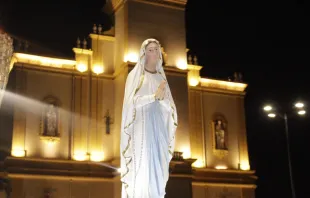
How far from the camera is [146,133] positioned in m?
7.95

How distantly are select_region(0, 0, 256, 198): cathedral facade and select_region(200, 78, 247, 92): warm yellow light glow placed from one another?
9 centimetres

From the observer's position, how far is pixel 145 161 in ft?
25.8

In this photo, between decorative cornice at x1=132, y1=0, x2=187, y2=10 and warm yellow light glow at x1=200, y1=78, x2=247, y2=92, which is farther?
warm yellow light glow at x1=200, y1=78, x2=247, y2=92

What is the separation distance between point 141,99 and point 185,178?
2067 centimetres

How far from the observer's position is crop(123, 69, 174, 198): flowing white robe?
25.7 ft

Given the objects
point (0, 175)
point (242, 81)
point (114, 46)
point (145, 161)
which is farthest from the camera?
point (242, 81)

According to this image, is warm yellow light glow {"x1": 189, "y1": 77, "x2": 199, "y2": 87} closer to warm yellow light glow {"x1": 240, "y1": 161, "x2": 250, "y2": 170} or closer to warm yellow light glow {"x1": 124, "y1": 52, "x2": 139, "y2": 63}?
warm yellow light glow {"x1": 124, "y1": 52, "x2": 139, "y2": 63}

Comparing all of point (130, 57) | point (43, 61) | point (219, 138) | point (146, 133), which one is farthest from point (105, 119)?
point (146, 133)

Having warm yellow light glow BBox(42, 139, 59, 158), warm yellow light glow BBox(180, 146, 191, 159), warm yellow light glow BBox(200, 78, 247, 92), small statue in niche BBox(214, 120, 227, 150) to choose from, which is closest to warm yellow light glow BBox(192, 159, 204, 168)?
small statue in niche BBox(214, 120, 227, 150)

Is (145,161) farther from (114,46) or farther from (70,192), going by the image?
(114,46)

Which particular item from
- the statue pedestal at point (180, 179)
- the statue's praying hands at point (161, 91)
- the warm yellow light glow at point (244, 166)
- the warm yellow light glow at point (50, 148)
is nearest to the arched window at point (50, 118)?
the warm yellow light glow at point (50, 148)

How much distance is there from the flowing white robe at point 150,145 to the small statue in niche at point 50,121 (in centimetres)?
2102

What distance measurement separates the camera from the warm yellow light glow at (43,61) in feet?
94.2

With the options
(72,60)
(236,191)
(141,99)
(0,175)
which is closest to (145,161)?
(141,99)
